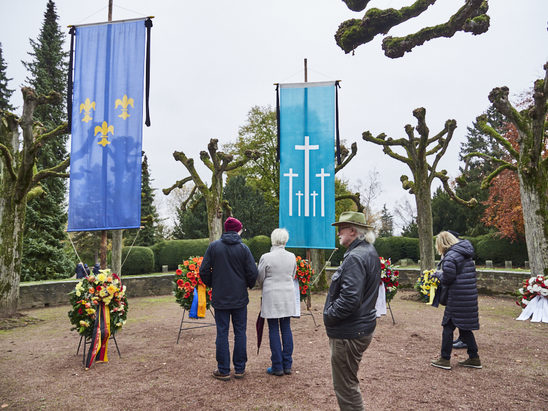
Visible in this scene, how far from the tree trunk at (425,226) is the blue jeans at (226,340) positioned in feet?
28.9

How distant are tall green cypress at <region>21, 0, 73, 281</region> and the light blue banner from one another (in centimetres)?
833

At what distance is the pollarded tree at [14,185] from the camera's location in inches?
354

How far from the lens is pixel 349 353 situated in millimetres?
2883

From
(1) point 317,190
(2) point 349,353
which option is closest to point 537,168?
(1) point 317,190

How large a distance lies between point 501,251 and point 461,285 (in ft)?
57.0

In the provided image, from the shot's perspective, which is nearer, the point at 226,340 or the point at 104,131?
the point at 226,340

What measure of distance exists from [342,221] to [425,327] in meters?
5.94

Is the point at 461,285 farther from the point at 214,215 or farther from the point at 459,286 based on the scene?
the point at 214,215

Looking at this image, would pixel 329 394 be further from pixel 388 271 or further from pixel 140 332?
pixel 140 332

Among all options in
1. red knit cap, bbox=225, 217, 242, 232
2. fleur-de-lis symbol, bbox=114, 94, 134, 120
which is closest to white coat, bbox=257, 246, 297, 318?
red knit cap, bbox=225, 217, 242, 232

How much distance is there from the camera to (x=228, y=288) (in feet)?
15.3

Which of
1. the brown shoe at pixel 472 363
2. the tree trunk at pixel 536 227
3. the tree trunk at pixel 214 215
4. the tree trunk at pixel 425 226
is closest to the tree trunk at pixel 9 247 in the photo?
the tree trunk at pixel 214 215

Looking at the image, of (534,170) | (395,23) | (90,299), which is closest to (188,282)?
(90,299)

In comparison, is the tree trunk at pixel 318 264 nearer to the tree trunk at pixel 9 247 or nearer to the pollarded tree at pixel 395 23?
the tree trunk at pixel 9 247
